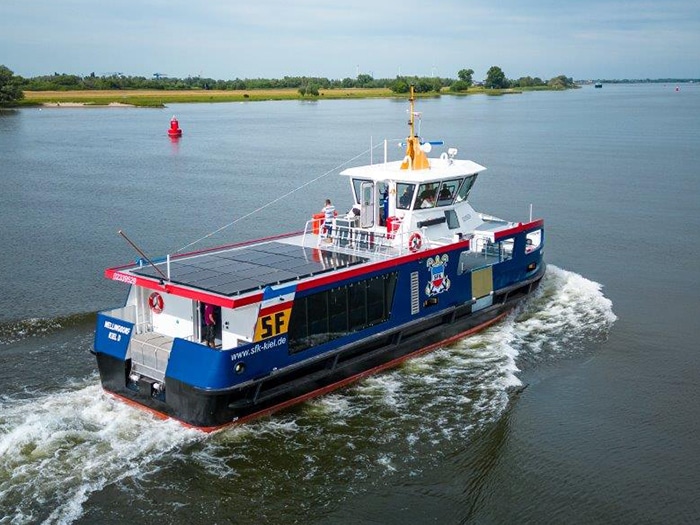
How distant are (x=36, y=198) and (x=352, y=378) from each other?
24656 mm

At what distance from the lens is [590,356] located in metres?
17.3

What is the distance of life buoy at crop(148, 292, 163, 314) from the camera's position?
14.4 meters

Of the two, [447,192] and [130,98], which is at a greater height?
[130,98]

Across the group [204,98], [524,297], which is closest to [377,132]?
[524,297]

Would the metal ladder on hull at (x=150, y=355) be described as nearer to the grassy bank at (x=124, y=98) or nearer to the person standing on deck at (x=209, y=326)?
the person standing on deck at (x=209, y=326)

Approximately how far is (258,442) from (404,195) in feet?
24.0

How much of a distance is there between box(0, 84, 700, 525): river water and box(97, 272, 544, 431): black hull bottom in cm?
26

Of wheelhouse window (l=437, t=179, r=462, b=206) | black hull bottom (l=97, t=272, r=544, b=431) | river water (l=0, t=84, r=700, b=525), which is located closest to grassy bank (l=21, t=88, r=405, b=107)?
river water (l=0, t=84, r=700, b=525)

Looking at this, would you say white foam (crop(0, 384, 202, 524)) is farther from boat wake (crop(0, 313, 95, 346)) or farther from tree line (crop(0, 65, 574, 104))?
tree line (crop(0, 65, 574, 104))

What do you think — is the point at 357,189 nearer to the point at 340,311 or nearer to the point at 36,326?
the point at 340,311

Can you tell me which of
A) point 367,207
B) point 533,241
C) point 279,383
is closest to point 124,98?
point 533,241

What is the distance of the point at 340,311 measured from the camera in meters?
14.9

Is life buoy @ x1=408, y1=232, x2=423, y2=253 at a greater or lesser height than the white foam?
greater

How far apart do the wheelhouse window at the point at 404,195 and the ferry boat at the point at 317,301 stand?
0.09ft
